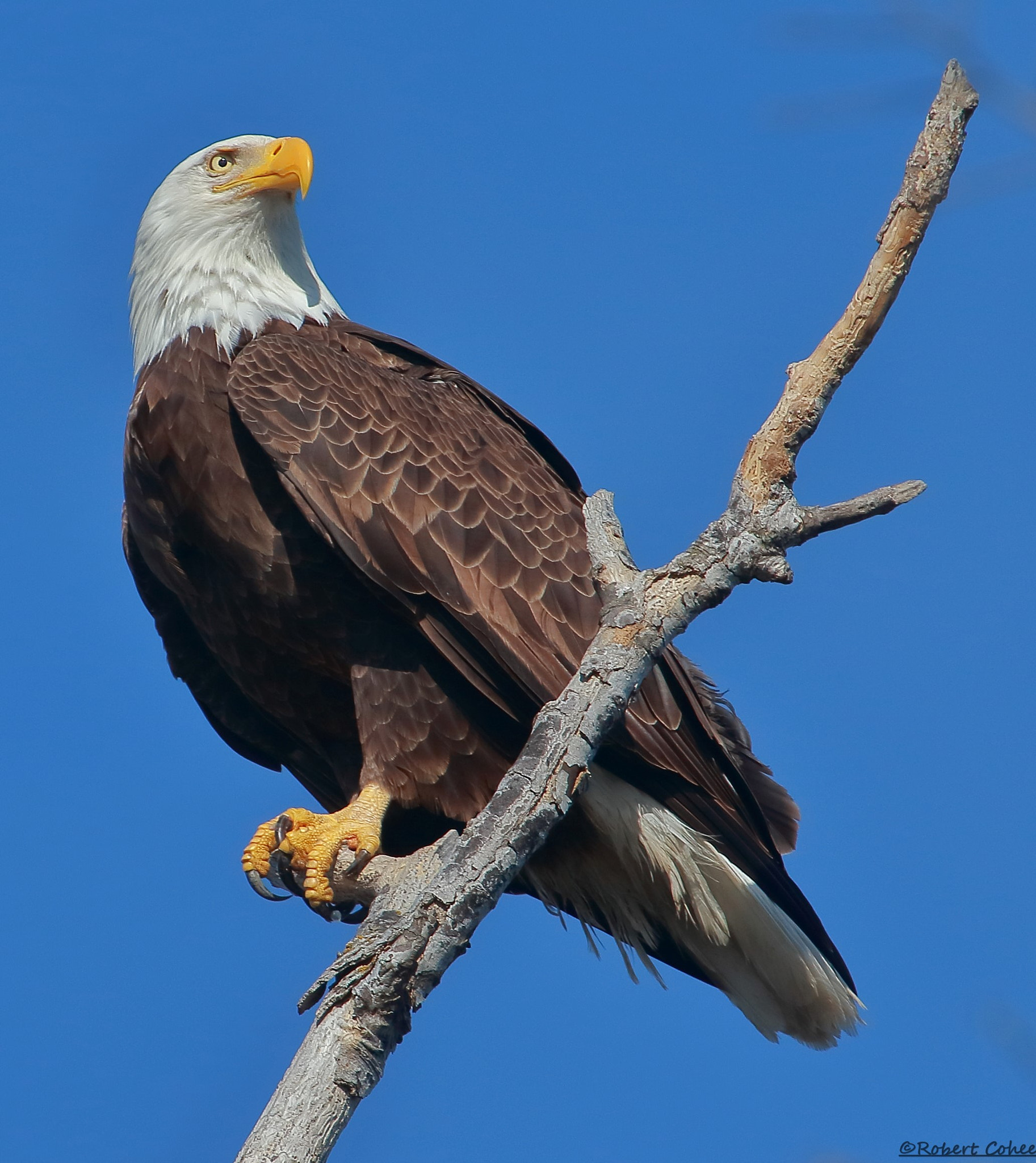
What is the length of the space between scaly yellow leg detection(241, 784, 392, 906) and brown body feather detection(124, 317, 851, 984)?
99mm

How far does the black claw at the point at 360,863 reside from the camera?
437 centimetres

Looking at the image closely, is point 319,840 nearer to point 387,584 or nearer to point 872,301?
Answer: point 387,584

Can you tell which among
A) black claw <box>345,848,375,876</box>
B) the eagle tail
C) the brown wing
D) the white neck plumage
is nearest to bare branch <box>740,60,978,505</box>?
the brown wing

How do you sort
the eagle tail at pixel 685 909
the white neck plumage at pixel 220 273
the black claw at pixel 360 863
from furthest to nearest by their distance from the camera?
the white neck plumage at pixel 220 273 < the eagle tail at pixel 685 909 < the black claw at pixel 360 863

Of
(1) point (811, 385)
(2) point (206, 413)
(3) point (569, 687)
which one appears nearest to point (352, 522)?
(2) point (206, 413)

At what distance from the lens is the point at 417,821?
16.5ft

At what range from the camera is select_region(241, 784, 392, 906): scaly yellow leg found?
4391mm

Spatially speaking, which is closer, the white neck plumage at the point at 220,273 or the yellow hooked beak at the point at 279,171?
the white neck plumage at the point at 220,273

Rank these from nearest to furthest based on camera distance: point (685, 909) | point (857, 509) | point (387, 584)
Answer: point (857, 509) → point (387, 584) → point (685, 909)

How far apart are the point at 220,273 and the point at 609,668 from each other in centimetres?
284

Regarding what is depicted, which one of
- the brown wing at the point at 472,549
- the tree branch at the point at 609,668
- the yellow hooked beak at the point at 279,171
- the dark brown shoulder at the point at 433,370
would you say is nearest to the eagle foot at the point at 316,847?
the brown wing at the point at 472,549

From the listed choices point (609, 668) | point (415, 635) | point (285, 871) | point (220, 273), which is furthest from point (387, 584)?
point (220, 273)

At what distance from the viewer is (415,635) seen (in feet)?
15.6

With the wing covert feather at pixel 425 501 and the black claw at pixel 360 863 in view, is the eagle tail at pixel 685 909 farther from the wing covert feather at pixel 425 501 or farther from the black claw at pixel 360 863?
the black claw at pixel 360 863
